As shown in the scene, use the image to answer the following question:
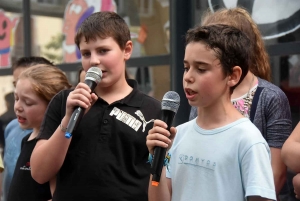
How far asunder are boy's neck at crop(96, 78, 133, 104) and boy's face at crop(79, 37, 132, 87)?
32 millimetres

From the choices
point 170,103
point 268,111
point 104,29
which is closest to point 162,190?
point 170,103

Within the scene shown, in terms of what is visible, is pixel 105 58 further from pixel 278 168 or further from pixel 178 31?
pixel 178 31

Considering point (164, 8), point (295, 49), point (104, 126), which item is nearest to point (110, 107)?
point (104, 126)

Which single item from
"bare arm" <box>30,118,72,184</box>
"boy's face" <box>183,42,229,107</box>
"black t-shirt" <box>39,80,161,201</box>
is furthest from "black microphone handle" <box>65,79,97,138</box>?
"boy's face" <box>183,42,229,107</box>

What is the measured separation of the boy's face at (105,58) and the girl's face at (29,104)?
Answer: 2.30ft

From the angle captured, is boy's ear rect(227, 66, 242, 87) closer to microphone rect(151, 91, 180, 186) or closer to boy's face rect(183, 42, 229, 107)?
boy's face rect(183, 42, 229, 107)

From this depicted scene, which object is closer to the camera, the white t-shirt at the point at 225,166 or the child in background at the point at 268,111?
the white t-shirt at the point at 225,166

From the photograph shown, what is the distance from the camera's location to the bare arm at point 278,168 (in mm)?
3027

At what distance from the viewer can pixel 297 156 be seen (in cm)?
292

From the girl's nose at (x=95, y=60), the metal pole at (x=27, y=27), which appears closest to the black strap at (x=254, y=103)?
the girl's nose at (x=95, y=60)

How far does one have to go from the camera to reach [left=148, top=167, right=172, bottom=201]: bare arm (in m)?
2.64

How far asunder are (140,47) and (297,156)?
297 cm

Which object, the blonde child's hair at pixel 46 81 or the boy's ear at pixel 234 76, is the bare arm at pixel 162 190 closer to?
the boy's ear at pixel 234 76

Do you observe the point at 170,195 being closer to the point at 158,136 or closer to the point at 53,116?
the point at 158,136
